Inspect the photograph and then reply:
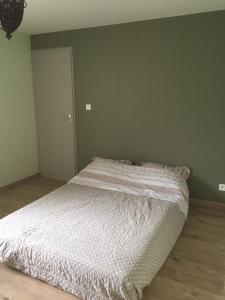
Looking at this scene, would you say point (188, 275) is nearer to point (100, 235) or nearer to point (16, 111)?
point (100, 235)

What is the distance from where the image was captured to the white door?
4.02 m

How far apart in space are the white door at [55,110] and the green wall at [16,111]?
0.49 ft

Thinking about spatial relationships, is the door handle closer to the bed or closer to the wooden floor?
the bed

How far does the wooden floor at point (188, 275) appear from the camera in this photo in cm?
195

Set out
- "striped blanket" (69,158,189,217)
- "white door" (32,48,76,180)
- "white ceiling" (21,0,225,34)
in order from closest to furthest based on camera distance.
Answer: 1. "white ceiling" (21,0,225,34)
2. "striped blanket" (69,158,189,217)
3. "white door" (32,48,76,180)

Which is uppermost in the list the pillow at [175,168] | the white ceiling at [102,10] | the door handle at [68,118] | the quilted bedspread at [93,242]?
the white ceiling at [102,10]

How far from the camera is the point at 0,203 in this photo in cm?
358

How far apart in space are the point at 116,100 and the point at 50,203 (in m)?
1.74

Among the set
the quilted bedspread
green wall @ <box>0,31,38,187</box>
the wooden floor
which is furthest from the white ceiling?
the wooden floor

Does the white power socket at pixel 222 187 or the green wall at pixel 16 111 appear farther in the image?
the green wall at pixel 16 111

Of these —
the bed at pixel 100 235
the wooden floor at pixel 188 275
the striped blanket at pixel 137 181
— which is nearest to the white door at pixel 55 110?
the striped blanket at pixel 137 181

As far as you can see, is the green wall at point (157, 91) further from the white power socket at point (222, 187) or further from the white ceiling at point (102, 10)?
the white ceiling at point (102, 10)

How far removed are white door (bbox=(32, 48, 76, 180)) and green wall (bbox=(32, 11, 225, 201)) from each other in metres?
0.14

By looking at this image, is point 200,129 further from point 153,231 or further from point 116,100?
point 153,231
